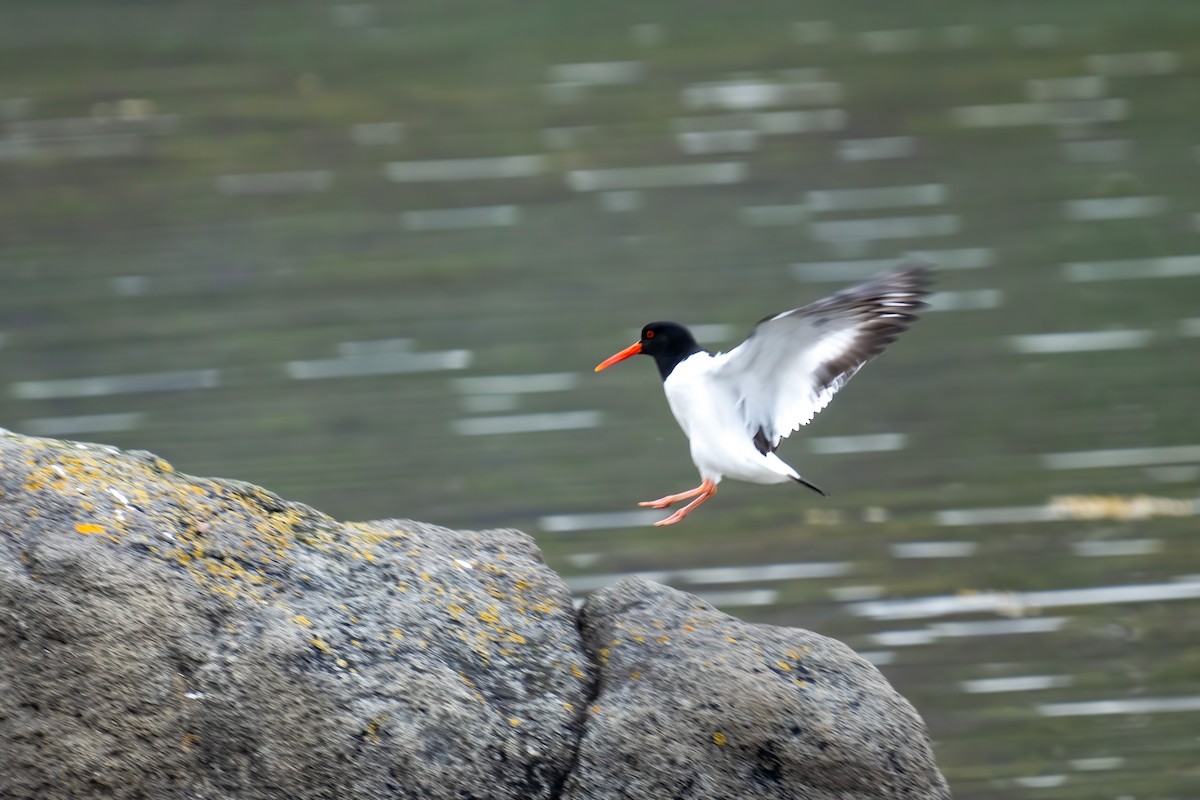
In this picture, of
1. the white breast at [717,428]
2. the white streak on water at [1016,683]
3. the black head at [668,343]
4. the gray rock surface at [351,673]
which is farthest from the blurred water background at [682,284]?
the gray rock surface at [351,673]

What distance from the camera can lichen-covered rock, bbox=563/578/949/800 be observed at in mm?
4320

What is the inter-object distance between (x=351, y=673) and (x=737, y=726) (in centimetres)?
98

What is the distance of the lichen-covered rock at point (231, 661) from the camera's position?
159 inches

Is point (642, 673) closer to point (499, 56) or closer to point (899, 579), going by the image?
point (899, 579)

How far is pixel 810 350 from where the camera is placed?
5371 mm

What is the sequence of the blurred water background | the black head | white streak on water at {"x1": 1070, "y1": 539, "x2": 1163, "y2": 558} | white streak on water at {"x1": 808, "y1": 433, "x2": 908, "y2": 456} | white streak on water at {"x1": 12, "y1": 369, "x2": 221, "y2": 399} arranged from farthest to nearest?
1. white streak on water at {"x1": 12, "y1": 369, "x2": 221, "y2": 399}
2. white streak on water at {"x1": 808, "y1": 433, "x2": 908, "y2": 456}
3. white streak on water at {"x1": 1070, "y1": 539, "x2": 1163, "y2": 558}
4. the blurred water background
5. the black head

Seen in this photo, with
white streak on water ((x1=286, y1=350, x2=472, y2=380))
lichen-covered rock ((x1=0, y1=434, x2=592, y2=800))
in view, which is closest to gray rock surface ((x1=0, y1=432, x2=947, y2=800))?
lichen-covered rock ((x1=0, y1=434, x2=592, y2=800))

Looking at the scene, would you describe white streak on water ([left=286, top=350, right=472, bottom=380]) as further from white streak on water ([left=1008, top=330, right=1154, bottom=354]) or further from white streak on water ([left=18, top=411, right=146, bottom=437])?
white streak on water ([left=1008, top=330, right=1154, bottom=354])

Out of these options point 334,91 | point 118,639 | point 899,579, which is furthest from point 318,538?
point 334,91

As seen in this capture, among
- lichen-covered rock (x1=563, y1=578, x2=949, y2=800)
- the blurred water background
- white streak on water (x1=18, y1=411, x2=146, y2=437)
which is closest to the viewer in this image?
lichen-covered rock (x1=563, y1=578, x2=949, y2=800)

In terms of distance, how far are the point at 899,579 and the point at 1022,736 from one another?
47.6 inches

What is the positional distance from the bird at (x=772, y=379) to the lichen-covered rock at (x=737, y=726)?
85 cm

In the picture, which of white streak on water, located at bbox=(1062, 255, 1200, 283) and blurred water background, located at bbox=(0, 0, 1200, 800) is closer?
blurred water background, located at bbox=(0, 0, 1200, 800)

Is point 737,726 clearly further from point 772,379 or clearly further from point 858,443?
point 858,443
